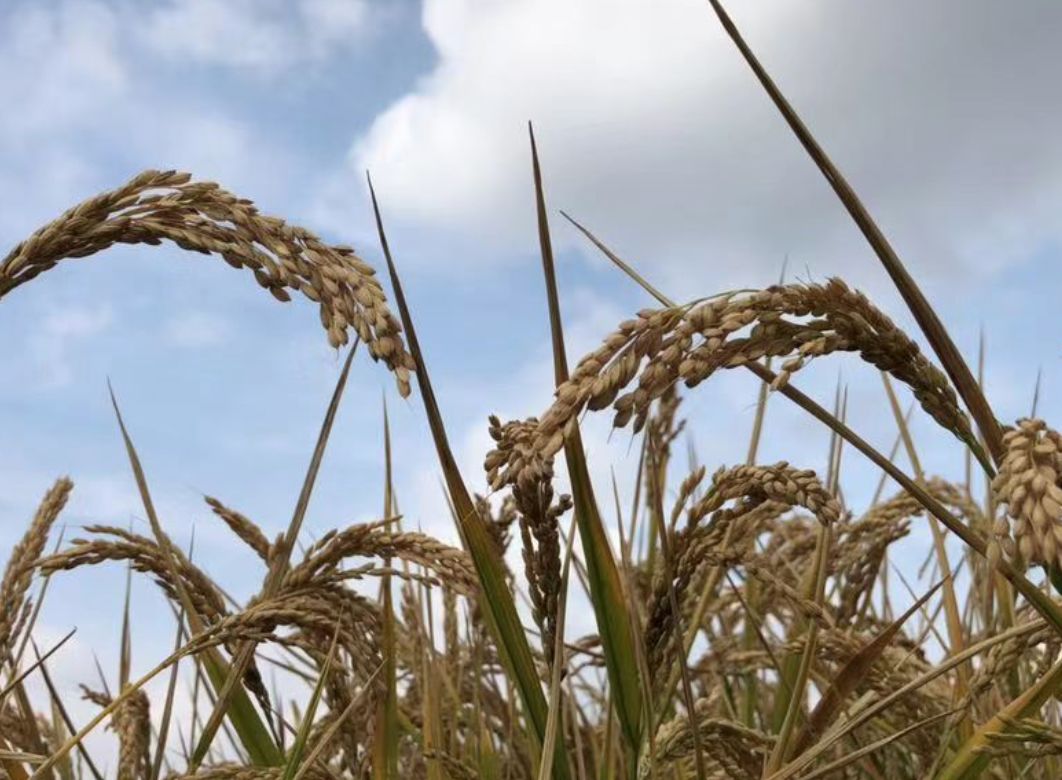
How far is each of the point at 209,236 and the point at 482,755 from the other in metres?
1.43

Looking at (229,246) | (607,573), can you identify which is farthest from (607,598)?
(229,246)

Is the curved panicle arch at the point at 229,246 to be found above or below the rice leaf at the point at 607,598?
above

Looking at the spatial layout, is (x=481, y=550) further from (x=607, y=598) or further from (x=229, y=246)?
(x=229, y=246)

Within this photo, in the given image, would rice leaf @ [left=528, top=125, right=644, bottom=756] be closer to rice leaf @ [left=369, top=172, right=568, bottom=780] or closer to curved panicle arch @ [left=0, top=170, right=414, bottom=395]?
rice leaf @ [left=369, top=172, right=568, bottom=780]

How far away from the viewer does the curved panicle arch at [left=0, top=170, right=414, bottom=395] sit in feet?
3.78

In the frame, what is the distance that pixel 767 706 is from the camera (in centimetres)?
399

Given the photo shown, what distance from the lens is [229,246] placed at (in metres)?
1.30

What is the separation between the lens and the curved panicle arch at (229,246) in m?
1.15

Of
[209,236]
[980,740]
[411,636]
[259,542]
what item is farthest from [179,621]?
[980,740]

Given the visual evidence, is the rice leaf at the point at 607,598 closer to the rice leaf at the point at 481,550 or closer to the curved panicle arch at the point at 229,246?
the rice leaf at the point at 481,550

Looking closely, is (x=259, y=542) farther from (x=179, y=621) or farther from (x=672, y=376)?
(x=672, y=376)

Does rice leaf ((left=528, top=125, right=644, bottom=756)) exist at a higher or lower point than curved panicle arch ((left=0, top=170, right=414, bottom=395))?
lower

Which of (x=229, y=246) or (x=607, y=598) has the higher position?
(x=229, y=246)

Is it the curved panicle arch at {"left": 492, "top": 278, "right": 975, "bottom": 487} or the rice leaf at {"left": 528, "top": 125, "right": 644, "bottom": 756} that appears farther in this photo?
the rice leaf at {"left": 528, "top": 125, "right": 644, "bottom": 756}
